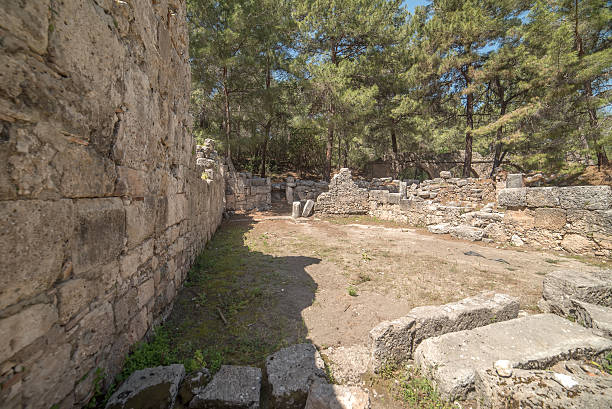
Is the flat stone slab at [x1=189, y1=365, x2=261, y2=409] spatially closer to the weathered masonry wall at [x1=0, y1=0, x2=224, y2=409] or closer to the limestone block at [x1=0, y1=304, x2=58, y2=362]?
the weathered masonry wall at [x1=0, y1=0, x2=224, y2=409]

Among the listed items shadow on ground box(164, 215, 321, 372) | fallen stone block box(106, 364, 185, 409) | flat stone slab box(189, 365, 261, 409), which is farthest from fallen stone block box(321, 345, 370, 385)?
fallen stone block box(106, 364, 185, 409)

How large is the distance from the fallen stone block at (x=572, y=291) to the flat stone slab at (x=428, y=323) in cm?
76

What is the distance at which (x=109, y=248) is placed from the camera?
1.78m

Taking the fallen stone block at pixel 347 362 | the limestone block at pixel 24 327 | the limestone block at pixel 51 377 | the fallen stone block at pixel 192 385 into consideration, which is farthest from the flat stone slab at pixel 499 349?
the limestone block at pixel 24 327

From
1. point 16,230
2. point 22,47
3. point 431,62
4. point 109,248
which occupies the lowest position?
point 109,248

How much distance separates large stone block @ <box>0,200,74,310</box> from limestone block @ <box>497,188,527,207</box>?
9.17m

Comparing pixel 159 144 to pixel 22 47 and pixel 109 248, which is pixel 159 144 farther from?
pixel 22 47

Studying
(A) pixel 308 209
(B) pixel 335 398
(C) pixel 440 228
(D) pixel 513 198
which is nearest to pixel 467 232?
(C) pixel 440 228

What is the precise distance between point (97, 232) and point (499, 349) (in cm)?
355

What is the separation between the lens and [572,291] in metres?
3.26

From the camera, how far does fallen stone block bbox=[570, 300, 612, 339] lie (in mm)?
2555

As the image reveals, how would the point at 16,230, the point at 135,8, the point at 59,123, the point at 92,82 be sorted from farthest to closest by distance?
the point at 135,8
the point at 92,82
the point at 59,123
the point at 16,230

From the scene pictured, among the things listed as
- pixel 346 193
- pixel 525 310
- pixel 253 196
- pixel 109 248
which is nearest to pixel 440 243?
pixel 525 310

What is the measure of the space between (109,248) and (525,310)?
16.7 ft
